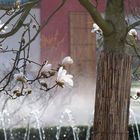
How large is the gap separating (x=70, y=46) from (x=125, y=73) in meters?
6.40

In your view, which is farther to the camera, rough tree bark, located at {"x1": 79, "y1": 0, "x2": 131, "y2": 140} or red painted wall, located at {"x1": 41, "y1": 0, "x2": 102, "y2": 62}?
red painted wall, located at {"x1": 41, "y1": 0, "x2": 102, "y2": 62}

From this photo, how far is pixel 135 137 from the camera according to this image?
4.94 m

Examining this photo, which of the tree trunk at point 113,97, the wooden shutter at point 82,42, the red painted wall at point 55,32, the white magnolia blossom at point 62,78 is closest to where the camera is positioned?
the white magnolia blossom at point 62,78

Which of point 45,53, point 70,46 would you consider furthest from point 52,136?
point 70,46

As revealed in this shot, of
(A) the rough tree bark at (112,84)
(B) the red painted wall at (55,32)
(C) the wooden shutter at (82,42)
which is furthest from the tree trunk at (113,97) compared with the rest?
(C) the wooden shutter at (82,42)

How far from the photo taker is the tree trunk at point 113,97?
1.74m

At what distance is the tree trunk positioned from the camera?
5.69 feet

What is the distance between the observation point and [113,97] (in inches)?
68.3

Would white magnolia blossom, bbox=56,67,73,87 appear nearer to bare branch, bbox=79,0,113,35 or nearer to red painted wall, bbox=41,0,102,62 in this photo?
bare branch, bbox=79,0,113,35

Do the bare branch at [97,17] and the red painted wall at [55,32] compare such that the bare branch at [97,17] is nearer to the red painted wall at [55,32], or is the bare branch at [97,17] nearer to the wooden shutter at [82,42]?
the red painted wall at [55,32]

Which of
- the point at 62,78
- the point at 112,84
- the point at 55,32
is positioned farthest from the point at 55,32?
the point at 62,78

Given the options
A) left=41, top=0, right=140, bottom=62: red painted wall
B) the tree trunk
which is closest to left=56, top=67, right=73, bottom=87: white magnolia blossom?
the tree trunk

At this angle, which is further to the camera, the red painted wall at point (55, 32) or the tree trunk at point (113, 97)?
the red painted wall at point (55, 32)

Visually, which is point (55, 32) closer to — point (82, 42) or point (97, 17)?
point (82, 42)
